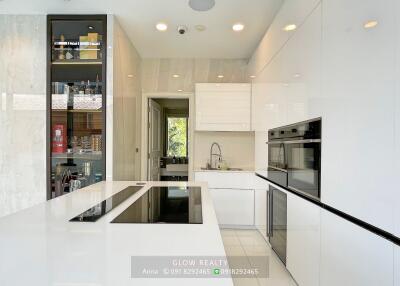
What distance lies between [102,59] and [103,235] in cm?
236

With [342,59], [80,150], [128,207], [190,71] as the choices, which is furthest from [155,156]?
[342,59]

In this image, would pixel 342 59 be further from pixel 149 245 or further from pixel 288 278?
pixel 288 278

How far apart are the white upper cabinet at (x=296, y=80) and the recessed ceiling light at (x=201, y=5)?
33.1 inches

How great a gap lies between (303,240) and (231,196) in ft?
6.08

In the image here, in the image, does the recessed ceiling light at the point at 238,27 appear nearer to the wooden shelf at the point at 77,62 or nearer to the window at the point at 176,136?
the wooden shelf at the point at 77,62

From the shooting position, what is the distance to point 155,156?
5.00 metres

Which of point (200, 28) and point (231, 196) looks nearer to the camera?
point (200, 28)

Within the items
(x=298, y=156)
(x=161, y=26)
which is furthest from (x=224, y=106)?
(x=298, y=156)

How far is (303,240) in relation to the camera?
195cm

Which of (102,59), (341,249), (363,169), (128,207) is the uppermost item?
(102,59)

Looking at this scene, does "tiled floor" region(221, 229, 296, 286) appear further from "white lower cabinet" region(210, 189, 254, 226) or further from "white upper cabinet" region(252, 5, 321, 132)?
"white upper cabinet" region(252, 5, 321, 132)

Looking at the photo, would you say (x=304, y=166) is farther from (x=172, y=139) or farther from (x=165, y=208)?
(x=172, y=139)

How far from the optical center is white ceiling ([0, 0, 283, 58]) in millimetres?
2600

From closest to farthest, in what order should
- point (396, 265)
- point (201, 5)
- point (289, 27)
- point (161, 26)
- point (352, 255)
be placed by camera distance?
point (396, 265)
point (352, 255)
point (289, 27)
point (201, 5)
point (161, 26)
